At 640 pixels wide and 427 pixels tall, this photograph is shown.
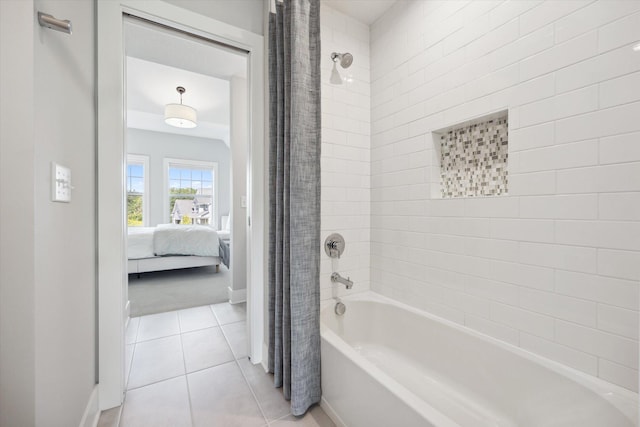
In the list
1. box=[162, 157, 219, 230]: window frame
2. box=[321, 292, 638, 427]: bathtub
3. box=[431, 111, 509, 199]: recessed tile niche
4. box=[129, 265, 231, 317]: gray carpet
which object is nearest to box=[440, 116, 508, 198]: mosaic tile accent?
box=[431, 111, 509, 199]: recessed tile niche

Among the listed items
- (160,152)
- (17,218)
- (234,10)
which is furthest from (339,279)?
(160,152)

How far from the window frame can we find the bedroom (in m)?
0.02

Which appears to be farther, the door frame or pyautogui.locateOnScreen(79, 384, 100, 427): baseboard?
the door frame

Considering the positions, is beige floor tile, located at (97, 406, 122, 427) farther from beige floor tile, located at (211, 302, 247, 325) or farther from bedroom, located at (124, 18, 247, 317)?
bedroom, located at (124, 18, 247, 317)

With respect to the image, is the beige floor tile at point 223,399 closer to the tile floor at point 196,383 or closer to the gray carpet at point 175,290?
the tile floor at point 196,383

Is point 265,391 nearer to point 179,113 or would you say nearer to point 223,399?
point 223,399

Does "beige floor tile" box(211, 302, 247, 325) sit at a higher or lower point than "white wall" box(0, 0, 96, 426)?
lower

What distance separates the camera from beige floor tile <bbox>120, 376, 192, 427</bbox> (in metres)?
1.32

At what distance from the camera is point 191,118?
370 cm

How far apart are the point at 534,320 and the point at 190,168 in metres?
6.41

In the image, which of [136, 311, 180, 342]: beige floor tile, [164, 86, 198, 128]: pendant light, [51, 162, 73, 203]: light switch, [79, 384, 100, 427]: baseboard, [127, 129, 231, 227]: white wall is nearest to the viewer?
[51, 162, 73, 203]: light switch

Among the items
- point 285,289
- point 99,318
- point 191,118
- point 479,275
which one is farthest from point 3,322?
point 191,118

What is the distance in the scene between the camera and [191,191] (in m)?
6.08

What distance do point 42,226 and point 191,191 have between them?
225 inches
